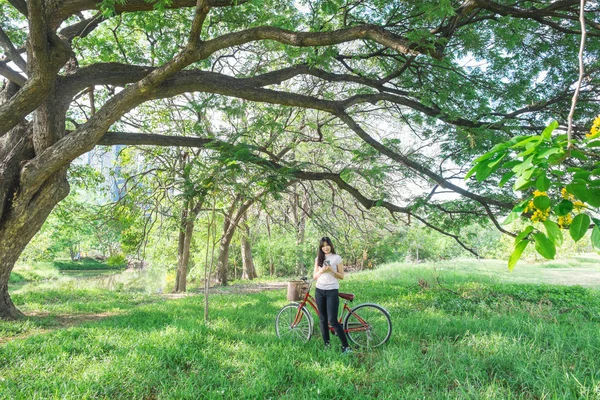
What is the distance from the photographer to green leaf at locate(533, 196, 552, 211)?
0.96 meters

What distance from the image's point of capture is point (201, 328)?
5.01 meters

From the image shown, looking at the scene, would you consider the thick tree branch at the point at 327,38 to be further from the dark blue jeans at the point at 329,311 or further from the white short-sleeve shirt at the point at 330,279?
the dark blue jeans at the point at 329,311

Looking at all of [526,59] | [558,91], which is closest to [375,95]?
[526,59]

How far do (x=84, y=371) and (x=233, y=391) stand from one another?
1662 millimetres

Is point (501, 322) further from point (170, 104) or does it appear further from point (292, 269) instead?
point (292, 269)

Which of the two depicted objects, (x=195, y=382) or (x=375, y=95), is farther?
(x=375, y=95)

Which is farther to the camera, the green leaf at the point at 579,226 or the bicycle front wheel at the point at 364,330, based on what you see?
the bicycle front wheel at the point at 364,330

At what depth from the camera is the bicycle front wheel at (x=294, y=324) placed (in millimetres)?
4863

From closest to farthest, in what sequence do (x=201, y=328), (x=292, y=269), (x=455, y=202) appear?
1. (x=201, y=328)
2. (x=455, y=202)
3. (x=292, y=269)

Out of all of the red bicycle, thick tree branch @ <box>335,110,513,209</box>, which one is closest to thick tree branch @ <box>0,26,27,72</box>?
thick tree branch @ <box>335,110,513,209</box>

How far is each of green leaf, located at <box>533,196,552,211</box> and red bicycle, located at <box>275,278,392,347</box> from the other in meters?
3.77

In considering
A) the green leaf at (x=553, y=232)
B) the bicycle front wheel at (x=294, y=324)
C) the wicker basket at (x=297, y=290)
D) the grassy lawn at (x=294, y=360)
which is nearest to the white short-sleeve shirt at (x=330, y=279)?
the bicycle front wheel at (x=294, y=324)

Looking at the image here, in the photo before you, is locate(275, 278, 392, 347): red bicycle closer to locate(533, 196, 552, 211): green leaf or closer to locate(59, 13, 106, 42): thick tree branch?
locate(533, 196, 552, 211): green leaf

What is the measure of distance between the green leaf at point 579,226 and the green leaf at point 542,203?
3.2 inches
